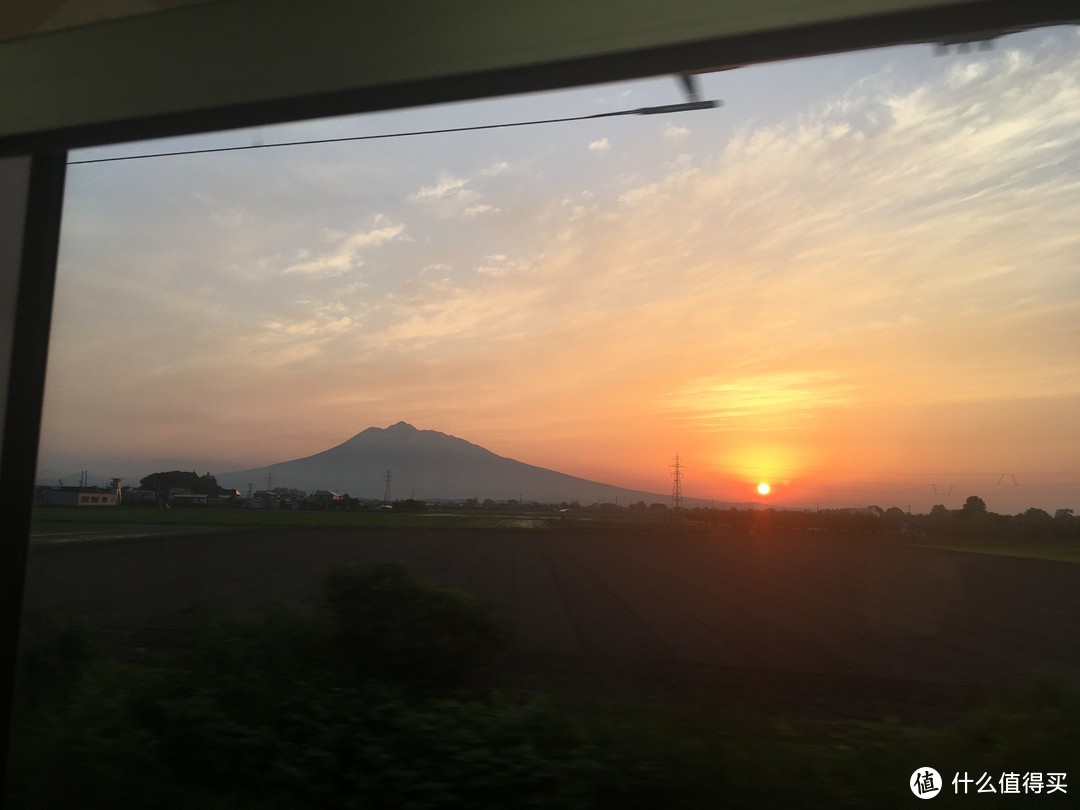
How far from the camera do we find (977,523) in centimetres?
301

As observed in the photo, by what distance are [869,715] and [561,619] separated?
115 centimetres

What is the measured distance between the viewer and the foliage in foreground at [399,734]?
211 centimetres

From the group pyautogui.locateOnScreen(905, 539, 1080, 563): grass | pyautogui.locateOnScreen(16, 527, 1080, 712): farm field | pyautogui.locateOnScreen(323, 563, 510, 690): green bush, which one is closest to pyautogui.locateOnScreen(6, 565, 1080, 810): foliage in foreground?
pyautogui.locateOnScreen(323, 563, 510, 690): green bush

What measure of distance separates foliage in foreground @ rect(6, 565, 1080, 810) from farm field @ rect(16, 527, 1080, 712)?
0.44ft

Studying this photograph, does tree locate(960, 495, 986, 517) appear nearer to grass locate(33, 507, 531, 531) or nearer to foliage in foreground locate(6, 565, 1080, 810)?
foliage in foreground locate(6, 565, 1080, 810)

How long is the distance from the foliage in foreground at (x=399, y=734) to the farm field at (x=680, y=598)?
134mm

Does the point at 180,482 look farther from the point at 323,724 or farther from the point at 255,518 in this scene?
the point at 323,724

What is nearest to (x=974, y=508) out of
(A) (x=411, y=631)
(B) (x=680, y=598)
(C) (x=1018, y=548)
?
(C) (x=1018, y=548)

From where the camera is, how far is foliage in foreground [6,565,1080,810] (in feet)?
6.91

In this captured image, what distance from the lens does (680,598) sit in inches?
114

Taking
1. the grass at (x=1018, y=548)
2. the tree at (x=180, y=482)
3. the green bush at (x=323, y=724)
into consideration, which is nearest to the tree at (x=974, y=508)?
the grass at (x=1018, y=548)

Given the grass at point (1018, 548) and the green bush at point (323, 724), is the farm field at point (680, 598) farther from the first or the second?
the green bush at point (323, 724)

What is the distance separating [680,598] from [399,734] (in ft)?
3.95

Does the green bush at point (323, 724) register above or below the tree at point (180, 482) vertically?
below
